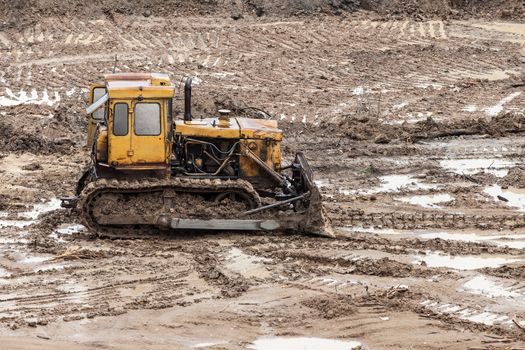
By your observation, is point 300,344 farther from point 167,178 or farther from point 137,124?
point 137,124

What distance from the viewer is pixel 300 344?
37.4 feet

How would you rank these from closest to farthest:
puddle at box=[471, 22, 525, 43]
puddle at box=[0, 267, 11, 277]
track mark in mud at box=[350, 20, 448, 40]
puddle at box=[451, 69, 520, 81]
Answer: puddle at box=[0, 267, 11, 277] < puddle at box=[451, 69, 520, 81] < track mark in mud at box=[350, 20, 448, 40] < puddle at box=[471, 22, 525, 43]

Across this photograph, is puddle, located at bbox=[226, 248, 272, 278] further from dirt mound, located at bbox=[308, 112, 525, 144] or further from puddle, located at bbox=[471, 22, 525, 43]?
puddle, located at bbox=[471, 22, 525, 43]

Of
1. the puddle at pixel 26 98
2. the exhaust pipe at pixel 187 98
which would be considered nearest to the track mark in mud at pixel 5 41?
the puddle at pixel 26 98

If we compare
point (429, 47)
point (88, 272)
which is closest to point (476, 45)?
point (429, 47)

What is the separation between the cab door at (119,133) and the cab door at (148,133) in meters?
0.07

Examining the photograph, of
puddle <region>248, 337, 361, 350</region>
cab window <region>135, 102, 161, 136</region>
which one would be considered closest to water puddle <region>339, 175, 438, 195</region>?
cab window <region>135, 102, 161, 136</region>

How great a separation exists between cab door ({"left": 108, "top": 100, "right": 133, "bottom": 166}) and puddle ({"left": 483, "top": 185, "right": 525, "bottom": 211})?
6.02 metres

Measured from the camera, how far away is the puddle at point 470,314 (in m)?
11.9

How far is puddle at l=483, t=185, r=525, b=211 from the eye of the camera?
57.0 ft

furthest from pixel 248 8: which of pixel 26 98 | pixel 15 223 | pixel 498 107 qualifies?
pixel 15 223

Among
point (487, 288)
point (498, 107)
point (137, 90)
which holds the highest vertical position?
point (137, 90)

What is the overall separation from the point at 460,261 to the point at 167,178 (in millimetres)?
4102

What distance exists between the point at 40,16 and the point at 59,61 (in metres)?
5.19
